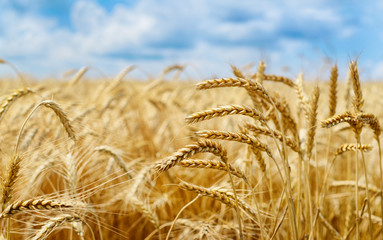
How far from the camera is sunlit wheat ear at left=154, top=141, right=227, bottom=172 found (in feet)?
3.92

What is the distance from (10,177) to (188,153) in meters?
0.73

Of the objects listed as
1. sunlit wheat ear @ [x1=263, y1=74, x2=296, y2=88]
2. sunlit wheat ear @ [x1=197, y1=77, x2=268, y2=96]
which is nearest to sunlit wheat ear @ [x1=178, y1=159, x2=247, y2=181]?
sunlit wheat ear @ [x1=197, y1=77, x2=268, y2=96]

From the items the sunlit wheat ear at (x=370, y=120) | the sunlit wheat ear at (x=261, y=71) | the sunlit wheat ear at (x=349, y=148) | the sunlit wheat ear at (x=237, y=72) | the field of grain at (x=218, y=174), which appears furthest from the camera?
the sunlit wheat ear at (x=261, y=71)

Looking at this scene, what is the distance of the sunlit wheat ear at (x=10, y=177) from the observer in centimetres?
143

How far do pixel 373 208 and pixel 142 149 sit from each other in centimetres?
235

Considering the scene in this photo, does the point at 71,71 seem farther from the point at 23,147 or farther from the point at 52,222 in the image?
the point at 52,222

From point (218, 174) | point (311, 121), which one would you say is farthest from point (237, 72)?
point (218, 174)

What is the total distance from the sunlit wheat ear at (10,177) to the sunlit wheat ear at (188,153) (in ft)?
1.93

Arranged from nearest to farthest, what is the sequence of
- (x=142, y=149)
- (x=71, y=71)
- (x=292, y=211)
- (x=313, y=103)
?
(x=292, y=211) < (x=313, y=103) < (x=142, y=149) < (x=71, y=71)

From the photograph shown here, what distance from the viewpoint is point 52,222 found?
148cm

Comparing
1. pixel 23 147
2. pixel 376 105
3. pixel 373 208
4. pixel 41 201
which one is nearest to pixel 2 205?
pixel 41 201

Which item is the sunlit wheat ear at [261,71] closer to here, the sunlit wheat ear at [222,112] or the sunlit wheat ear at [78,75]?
the sunlit wheat ear at [222,112]

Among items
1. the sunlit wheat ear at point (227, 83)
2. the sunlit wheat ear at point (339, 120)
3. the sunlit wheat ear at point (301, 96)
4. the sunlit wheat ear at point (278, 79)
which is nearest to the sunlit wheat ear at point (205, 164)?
the sunlit wheat ear at point (227, 83)

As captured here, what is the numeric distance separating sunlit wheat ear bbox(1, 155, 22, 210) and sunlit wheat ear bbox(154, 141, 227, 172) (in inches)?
23.2
